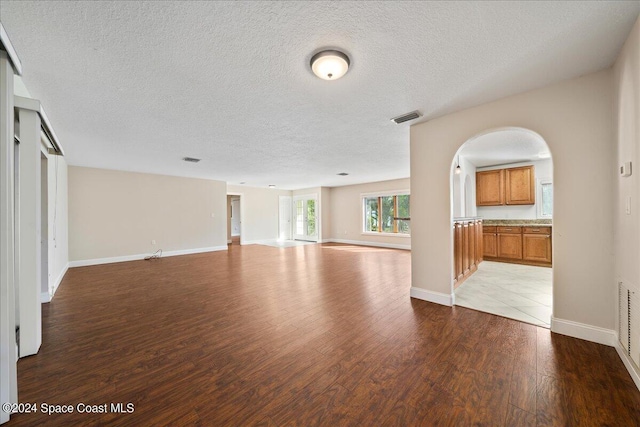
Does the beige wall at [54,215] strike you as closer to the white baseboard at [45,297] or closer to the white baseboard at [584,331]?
the white baseboard at [45,297]

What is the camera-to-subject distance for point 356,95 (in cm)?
245

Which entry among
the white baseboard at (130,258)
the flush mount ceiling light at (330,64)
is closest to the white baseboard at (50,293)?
the white baseboard at (130,258)

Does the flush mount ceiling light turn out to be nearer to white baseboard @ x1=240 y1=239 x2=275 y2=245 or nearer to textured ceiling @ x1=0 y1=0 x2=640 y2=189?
textured ceiling @ x1=0 y1=0 x2=640 y2=189

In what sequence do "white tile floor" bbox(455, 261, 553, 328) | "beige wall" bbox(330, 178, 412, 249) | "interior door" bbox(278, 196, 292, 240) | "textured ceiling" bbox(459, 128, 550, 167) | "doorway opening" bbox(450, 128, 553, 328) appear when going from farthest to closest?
"interior door" bbox(278, 196, 292, 240) → "beige wall" bbox(330, 178, 412, 249) → "textured ceiling" bbox(459, 128, 550, 167) → "doorway opening" bbox(450, 128, 553, 328) → "white tile floor" bbox(455, 261, 553, 328)

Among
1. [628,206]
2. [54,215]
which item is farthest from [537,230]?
[54,215]

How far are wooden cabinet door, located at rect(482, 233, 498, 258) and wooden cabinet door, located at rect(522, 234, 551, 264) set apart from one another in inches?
19.8

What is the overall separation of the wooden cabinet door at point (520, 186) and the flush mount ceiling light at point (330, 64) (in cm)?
562

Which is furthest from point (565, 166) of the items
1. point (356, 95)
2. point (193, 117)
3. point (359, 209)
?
point (359, 209)

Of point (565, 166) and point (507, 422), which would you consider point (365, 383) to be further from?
point (565, 166)

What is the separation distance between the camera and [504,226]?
5.42 metres

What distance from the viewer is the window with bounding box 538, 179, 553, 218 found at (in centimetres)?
539

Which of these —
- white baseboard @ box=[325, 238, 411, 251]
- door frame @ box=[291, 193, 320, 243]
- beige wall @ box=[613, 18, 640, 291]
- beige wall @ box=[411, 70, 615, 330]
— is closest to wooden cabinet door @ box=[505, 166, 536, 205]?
white baseboard @ box=[325, 238, 411, 251]

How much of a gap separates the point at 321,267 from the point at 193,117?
11.9ft

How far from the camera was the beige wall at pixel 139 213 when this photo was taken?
5590 mm
